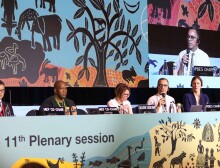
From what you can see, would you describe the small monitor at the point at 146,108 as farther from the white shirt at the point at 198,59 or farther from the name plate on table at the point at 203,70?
the name plate on table at the point at 203,70

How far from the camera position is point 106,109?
4.14m

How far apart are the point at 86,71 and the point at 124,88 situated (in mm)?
1910

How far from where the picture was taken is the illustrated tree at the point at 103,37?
667 cm

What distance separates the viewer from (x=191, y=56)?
771cm

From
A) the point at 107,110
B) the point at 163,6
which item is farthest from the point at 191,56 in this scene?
the point at 107,110

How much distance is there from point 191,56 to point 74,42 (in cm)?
212

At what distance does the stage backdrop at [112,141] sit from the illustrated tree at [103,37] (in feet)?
10.8

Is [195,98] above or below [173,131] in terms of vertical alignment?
above

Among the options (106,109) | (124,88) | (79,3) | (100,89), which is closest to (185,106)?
(124,88)

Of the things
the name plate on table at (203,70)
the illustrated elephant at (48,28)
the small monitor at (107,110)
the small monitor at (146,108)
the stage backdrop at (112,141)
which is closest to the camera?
the stage backdrop at (112,141)

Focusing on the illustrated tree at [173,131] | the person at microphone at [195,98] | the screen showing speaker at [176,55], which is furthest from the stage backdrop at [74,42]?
the illustrated tree at [173,131]

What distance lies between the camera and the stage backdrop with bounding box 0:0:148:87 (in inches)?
241

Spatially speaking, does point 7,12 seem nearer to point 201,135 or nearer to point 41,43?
point 41,43

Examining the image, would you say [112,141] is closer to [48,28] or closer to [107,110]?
[107,110]
